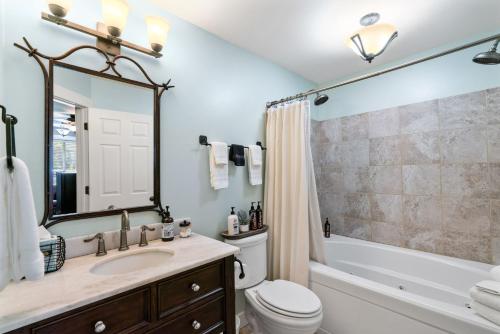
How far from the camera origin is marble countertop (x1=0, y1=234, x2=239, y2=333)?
2.41 feet

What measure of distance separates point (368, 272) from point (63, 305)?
2554 mm

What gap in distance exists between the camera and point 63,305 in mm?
773

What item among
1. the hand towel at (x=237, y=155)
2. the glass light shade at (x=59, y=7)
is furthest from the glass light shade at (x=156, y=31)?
the hand towel at (x=237, y=155)

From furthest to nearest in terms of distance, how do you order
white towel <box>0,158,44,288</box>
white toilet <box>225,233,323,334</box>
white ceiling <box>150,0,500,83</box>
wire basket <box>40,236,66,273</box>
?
white ceiling <box>150,0,500,83</box> < white toilet <box>225,233,323,334</box> < wire basket <box>40,236,66,273</box> < white towel <box>0,158,44,288</box>

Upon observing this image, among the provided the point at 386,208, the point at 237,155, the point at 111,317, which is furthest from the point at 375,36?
the point at 111,317

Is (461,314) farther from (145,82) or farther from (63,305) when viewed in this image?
(145,82)

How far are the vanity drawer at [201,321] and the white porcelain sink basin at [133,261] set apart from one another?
0.28 meters

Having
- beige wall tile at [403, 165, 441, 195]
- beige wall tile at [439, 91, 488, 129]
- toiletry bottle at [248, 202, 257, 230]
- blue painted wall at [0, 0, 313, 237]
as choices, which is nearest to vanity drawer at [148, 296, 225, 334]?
blue painted wall at [0, 0, 313, 237]

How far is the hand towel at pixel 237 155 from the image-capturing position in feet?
6.43

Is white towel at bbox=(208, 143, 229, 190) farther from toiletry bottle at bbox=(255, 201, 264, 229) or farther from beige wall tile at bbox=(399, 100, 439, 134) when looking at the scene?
beige wall tile at bbox=(399, 100, 439, 134)

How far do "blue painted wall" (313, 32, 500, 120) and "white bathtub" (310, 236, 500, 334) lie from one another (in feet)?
4.96

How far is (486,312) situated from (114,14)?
8.34 feet

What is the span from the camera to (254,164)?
2.10 metres

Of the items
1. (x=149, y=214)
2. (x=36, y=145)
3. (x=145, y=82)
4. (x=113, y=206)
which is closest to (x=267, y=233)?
(x=149, y=214)
